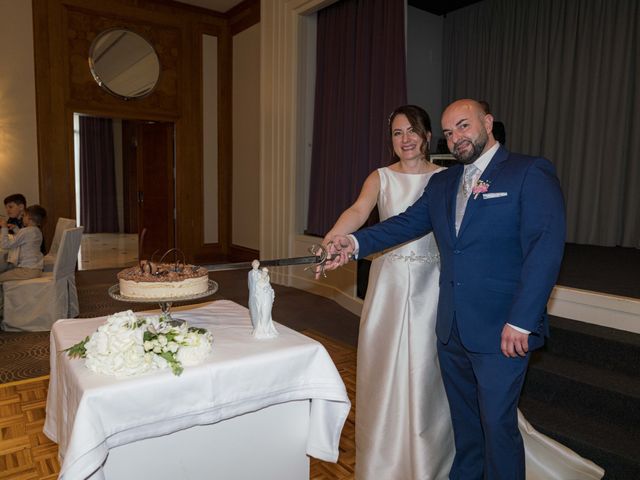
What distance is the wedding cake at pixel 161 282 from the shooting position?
2.07m

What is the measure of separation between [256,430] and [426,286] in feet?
3.26

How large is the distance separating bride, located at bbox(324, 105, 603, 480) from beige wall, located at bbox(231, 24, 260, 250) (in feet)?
19.8

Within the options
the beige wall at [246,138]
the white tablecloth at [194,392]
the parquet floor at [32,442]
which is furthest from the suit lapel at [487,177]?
the beige wall at [246,138]

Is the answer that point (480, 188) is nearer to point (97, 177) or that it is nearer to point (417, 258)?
point (417, 258)

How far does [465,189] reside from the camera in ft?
6.79

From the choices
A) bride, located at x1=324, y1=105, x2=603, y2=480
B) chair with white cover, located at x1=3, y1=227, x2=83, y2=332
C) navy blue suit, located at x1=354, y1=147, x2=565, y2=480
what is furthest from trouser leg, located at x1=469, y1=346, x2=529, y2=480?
chair with white cover, located at x1=3, y1=227, x2=83, y2=332

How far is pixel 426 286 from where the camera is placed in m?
2.34

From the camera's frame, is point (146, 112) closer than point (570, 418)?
No

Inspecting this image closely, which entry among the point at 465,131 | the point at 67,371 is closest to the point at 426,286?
the point at 465,131

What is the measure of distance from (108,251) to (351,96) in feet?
20.9

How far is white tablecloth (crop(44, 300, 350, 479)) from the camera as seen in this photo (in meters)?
1.48

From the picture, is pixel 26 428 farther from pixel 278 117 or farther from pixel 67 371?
pixel 278 117

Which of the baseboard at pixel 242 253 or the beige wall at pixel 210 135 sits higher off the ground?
the beige wall at pixel 210 135

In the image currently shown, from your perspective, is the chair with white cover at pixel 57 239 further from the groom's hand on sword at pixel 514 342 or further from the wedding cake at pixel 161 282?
the groom's hand on sword at pixel 514 342
